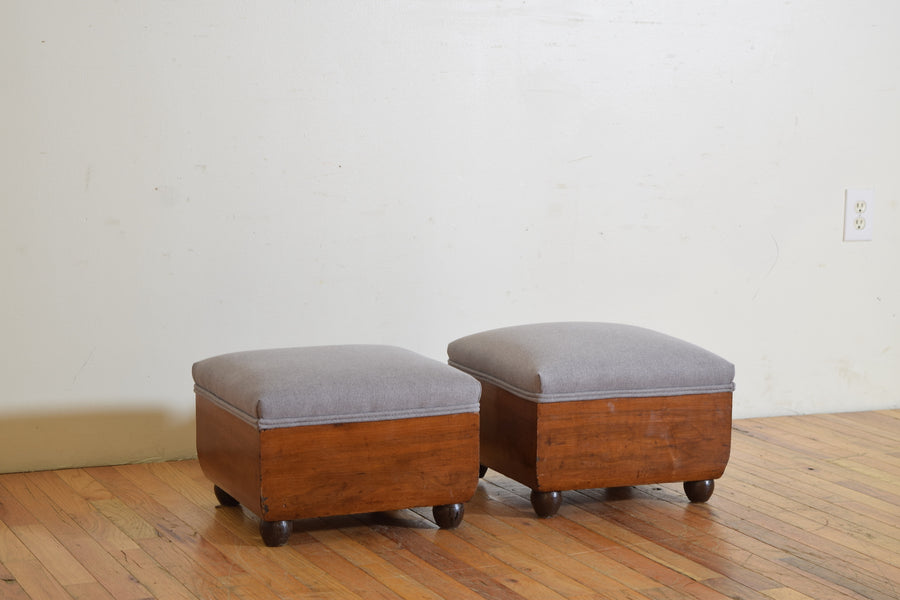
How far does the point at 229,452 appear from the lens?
2139 mm

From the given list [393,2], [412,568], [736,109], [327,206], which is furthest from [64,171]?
[736,109]

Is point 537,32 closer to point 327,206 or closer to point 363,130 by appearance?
point 363,130

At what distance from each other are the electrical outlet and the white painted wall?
0.11ft

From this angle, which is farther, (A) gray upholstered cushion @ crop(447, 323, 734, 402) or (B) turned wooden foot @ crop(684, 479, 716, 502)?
(B) turned wooden foot @ crop(684, 479, 716, 502)

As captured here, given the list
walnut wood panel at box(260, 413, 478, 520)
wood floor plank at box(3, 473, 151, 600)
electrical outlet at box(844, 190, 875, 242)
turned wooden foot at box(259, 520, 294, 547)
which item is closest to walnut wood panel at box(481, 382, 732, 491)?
walnut wood panel at box(260, 413, 478, 520)

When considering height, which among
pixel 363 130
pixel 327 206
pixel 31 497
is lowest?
pixel 31 497

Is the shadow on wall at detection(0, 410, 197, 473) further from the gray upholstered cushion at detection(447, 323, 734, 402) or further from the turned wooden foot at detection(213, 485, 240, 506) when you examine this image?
the gray upholstered cushion at detection(447, 323, 734, 402)

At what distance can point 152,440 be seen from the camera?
267 cm

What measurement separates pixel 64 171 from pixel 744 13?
6.07 ft

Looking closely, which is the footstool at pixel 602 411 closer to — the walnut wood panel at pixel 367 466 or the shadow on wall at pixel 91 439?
the walnut wood panel at pixel 367 466

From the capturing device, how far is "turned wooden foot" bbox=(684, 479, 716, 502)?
2365 millimetres

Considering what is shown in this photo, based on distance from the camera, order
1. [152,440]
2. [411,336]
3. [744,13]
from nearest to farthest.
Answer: [152,440] < [411,336] < [744,13]

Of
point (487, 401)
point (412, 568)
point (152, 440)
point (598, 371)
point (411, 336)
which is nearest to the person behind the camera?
point (412, 568)

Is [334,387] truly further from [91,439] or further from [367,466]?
[91,439]
